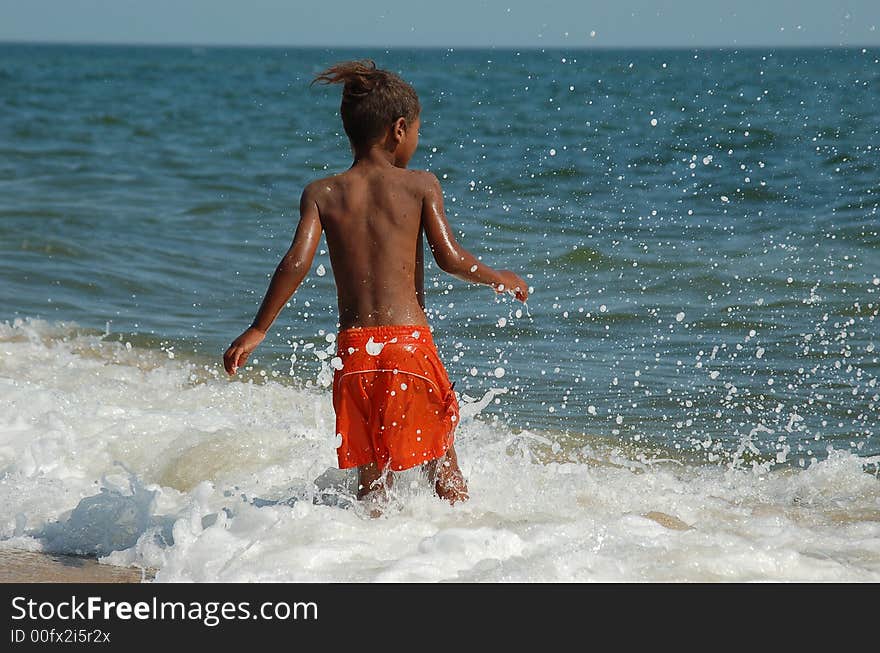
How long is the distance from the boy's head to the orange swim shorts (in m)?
0.64

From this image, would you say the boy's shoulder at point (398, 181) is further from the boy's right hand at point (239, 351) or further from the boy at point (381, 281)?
the boy's right hand at point (239, 351)

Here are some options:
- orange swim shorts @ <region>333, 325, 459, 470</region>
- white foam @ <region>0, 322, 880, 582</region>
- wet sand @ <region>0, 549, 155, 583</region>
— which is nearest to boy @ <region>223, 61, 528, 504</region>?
orange swim shorts @ <region>333, 325, 459, 470</region>

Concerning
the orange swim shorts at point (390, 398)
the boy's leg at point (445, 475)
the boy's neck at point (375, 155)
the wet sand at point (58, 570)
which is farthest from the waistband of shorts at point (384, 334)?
the wet sand at point (58, 570)

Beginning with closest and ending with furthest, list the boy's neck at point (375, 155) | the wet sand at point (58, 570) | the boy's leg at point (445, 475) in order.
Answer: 1. the wet sand at point (58, 570)
2. the boy's neck at point (375, 155)
3. the boy's leg at point (445, 475)

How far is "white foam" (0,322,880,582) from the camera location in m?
3.73

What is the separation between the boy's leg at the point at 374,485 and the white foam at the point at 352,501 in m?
0.05

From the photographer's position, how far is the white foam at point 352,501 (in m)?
3.73

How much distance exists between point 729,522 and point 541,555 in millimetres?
974

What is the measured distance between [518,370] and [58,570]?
3.33 metres

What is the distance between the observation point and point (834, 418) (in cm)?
590

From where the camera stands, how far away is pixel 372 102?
3916 mm

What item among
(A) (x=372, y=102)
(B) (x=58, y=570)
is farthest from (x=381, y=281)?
(B) (x=58, y=570)
